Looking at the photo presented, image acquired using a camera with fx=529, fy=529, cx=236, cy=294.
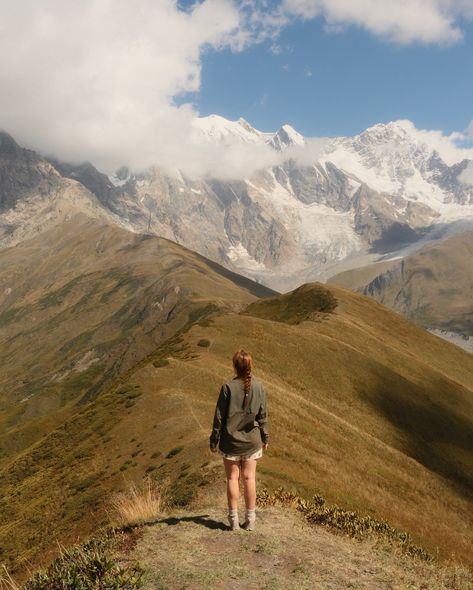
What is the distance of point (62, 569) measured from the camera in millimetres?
12297

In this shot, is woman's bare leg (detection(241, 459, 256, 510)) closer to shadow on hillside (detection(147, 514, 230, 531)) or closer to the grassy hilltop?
shadow on hillside (detection(147, 514, 230, 531))

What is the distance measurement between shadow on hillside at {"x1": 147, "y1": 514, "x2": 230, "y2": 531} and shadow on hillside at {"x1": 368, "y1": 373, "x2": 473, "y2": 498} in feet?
141

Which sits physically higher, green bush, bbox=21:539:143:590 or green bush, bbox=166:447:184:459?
green bush, bbox=21:539:143:590

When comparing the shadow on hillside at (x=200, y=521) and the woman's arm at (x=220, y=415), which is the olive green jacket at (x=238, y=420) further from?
the shadow on hillside at (x=200, y=521)

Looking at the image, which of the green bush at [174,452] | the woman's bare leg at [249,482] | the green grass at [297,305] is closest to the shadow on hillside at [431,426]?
the green grass at [297,305]

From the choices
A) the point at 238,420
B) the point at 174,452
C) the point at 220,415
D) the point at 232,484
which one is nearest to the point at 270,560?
the point at 232,484

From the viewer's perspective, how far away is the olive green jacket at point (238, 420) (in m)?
15.5

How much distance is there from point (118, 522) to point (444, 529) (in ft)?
84.5

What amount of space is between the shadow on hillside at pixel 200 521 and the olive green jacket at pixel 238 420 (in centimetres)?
237

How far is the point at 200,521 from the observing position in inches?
653

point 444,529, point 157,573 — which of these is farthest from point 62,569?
point 444,529

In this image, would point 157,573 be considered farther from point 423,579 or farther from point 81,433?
point 81,433

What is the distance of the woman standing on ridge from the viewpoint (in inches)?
610

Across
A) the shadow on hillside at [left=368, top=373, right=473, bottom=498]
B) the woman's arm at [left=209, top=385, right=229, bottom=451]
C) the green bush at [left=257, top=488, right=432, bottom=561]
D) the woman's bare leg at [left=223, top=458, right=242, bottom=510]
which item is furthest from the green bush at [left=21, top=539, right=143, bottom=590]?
the shadow on hillside at [left=368, top=373, right=473, bottom=498]
